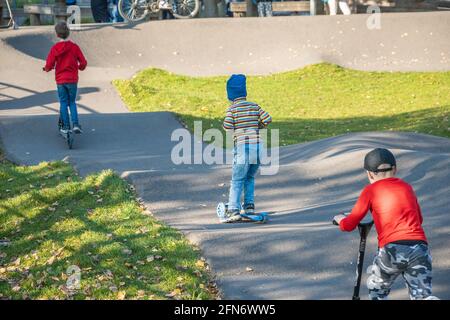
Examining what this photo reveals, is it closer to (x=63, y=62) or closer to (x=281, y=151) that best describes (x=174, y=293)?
(x=281, y=151)

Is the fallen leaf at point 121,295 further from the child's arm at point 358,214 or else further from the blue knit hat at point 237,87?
the blue knit hat at point 237,87

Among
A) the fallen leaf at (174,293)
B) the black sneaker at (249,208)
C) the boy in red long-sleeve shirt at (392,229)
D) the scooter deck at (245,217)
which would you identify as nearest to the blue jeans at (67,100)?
the scooter deck at (245,217)

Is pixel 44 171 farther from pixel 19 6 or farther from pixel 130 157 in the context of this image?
pixel 19 6

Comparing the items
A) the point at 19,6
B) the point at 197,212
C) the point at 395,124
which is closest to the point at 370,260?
the point at 197,212

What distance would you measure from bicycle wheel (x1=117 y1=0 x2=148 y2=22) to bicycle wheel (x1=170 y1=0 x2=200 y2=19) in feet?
3.05

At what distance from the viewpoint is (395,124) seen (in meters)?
15.5

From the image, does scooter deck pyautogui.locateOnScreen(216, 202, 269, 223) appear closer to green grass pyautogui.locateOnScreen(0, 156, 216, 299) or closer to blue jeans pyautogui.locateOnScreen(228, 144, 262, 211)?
blue jeans pyautogui.locateOnScreen(228, 144, 262, 211)

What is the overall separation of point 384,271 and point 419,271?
0.23 metres

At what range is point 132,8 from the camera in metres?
21.5

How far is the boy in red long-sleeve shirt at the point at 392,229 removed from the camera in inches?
207

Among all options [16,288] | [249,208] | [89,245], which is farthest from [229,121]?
[16,288]

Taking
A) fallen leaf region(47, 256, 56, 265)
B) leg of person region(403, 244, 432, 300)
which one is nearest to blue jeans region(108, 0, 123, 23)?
fallen leaf region(47, 256, 56, 265)

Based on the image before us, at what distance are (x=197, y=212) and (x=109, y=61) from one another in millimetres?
12295

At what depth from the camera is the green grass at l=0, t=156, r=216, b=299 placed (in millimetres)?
6582
